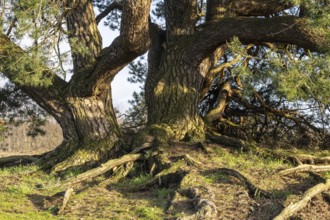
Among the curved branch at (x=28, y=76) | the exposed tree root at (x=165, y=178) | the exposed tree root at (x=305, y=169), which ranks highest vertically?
the curved branch at (x=28, y=76)

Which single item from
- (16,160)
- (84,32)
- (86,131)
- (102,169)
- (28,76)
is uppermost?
(84,32)

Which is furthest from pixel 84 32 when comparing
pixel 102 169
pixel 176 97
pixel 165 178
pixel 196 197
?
pixel 196 197

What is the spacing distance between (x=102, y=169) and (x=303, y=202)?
121 inches

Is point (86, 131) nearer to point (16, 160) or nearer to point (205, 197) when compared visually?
point (16, 160)

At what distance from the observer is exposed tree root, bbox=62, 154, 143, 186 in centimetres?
665

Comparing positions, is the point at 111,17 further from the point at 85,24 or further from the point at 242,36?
the point at 242,36

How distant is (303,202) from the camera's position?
530 centimetres

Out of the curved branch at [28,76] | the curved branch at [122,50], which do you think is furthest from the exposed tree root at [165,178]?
the curved branch at [28,76]

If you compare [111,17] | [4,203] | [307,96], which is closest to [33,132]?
[111,17]

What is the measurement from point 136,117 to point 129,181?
5.14 metres

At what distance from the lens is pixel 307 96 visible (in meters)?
6.15

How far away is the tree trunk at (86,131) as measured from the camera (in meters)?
8.07

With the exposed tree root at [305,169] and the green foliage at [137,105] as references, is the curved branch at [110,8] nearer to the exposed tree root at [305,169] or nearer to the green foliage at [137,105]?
the green foliage at [137,105]

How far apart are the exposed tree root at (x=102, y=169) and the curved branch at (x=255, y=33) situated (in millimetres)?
2311
